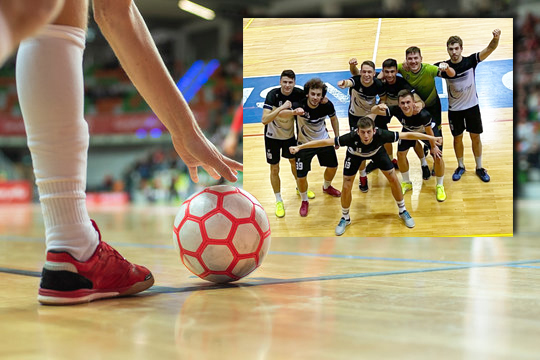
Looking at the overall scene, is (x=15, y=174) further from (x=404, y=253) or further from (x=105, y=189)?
(x=404, y=253)

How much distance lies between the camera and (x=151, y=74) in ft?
4.58

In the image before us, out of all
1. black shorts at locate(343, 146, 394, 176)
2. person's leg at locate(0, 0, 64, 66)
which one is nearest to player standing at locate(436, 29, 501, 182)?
black shorts at locate(343, 146, 394, 176)

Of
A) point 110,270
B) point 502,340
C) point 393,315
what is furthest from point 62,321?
point 502,340

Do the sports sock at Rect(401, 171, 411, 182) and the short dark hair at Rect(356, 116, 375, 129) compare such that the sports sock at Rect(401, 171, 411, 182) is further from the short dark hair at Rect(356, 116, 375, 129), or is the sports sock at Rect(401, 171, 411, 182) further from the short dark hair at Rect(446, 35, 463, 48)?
the short dark hair at Rect(446, 35, 463, 48)

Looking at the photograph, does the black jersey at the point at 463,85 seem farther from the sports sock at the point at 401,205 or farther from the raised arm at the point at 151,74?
the raised arm at the point at 151,74

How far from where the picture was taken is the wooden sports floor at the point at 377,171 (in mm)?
2559

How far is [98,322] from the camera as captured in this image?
3.12ft

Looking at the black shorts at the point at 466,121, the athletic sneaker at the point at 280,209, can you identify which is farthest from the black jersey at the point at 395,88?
the athletic sneaker at the point at 280,209

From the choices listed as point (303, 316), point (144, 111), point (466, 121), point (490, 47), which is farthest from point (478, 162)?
point (144, 111)

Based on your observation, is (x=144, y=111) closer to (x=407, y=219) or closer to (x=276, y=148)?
(x=276, y=148)

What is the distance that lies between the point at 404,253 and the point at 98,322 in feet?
4.66

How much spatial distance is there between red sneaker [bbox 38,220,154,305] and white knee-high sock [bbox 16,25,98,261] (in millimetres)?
19

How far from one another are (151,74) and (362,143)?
1.21 meters

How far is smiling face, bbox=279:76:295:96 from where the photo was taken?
2541 millimetres
